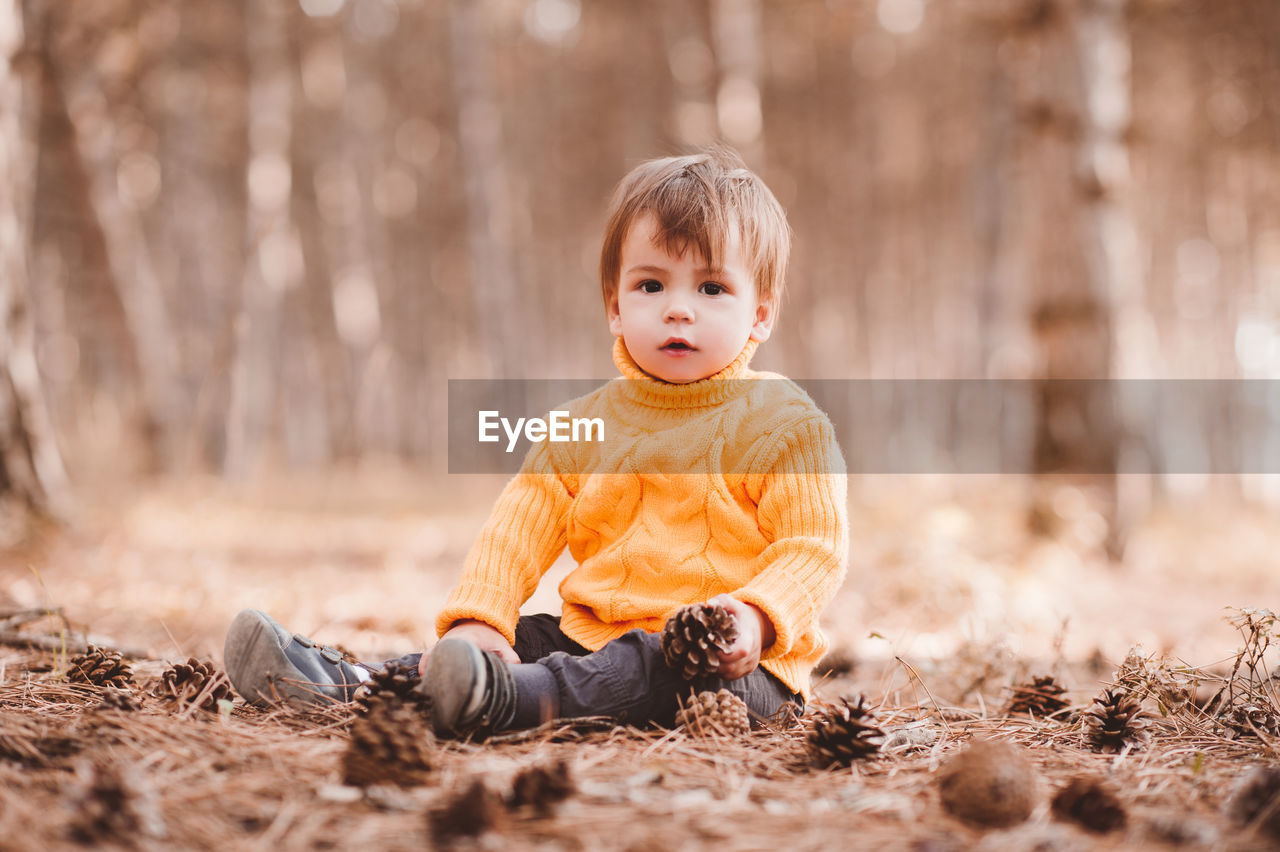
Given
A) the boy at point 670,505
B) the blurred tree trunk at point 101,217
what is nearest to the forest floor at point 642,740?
the boy at point 670,505

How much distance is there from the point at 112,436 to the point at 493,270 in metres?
4.30

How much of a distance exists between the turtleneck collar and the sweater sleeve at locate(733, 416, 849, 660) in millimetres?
192

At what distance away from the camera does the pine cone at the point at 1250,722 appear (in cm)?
194

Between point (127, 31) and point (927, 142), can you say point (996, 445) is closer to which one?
point (927, 142)

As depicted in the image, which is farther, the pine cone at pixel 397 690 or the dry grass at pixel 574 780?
the pine cone at pixel 397 690

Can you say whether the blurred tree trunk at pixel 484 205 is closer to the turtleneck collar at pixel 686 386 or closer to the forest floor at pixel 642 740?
the forest floor at pixel 642 740

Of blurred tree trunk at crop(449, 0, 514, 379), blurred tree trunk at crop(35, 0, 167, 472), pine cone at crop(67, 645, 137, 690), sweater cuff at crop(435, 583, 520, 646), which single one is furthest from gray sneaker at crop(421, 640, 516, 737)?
blurred tree trunk at crop(449, 0, 514, 379)

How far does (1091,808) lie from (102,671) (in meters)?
2.01

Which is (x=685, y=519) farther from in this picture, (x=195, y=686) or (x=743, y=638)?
(x=195, y=686)

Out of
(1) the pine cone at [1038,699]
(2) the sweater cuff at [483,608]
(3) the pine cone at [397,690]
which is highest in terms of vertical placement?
(2) the sweater cuff at [483,608]

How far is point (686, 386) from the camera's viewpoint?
2121 millimetres

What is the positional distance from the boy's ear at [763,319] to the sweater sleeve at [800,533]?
0.27 metres

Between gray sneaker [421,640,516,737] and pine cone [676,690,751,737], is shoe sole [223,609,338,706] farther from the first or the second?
pine cone [676,690,751,737]

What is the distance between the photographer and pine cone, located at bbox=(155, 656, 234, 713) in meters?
1.90
